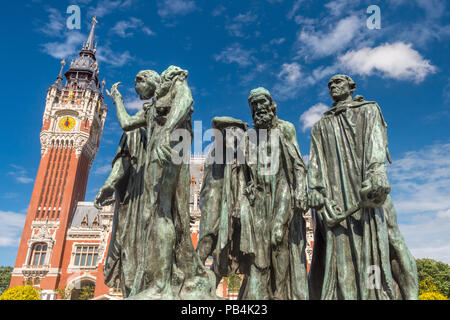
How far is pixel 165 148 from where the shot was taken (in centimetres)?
374

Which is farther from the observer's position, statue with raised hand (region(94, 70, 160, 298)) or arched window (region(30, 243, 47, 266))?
arched window (region(30, 243, 47, 266))

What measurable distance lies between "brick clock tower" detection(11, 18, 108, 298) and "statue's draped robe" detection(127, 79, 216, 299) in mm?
47027

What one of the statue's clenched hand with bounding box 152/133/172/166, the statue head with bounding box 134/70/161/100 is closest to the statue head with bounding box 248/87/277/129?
the statue head with bounding box 134/70/161/100

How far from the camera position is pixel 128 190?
15.1ft

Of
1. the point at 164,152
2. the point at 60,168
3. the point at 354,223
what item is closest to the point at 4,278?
the point at 60,168

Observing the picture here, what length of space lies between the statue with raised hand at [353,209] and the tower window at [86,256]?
154ft

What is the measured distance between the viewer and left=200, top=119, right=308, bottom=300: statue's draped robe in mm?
4219

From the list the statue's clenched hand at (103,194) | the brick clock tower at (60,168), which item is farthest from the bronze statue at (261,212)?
the brick clock tower at (60,168)

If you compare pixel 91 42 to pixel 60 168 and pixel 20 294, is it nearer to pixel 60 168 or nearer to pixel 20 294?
pixel 60 168

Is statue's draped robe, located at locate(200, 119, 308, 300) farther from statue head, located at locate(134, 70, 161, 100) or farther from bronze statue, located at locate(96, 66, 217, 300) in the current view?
statue head, located at locate(134, 70, 161, 100)

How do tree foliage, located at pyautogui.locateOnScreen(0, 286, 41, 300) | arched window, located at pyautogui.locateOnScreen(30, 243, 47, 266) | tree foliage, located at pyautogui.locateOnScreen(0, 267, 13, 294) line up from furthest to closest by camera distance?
1. tree foliage, located at pyautogui.locateOnScreen(0, 267, 13, 294)
2. arched window, located at pyautogui.locateOnScreen(30, 243, 47, 266)
3. tree foliage, located at pyautogui.locateOnScreen(0, 286, 41, 300)

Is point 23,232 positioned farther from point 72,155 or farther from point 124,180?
point 124,180

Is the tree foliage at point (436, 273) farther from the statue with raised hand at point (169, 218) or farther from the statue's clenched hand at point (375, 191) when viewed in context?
the statue with raised hand at point (169, 218)

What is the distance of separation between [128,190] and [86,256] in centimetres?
4704
